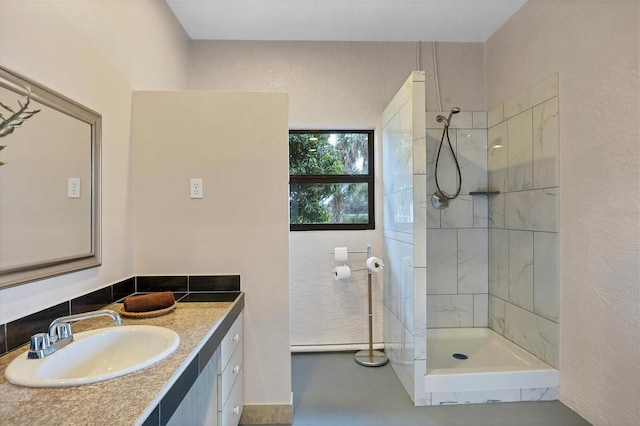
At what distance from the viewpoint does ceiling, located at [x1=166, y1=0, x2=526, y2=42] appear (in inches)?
96.1

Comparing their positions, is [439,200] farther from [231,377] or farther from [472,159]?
[231,377]

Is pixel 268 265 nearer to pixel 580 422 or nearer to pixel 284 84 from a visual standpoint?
pixel 284 84

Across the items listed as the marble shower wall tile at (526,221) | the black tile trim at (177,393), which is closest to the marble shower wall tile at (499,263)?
the marble shower wall tile at (526,221)

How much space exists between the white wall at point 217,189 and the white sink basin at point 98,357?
687mm

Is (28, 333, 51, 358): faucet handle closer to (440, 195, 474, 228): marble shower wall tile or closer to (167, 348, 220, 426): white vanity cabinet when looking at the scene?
(167, 348, 220, 426): white vanity cabinet

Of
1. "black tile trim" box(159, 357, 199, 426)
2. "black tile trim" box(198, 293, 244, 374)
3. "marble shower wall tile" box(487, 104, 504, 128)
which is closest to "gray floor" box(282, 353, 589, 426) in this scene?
"black tile trim" box(198, 293, 244, 374)

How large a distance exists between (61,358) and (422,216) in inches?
73.5

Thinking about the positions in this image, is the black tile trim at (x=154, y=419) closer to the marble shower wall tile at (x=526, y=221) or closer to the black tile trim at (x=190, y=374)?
the black tile trim at (x=190, y=374)

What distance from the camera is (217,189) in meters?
1.93

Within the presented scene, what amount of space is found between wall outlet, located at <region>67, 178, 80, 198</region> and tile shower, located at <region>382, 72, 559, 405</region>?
5.82 feet

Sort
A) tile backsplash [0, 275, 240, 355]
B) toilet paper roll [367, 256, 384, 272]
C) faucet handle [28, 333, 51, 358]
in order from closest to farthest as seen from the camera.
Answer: faucet handle [28, 333, 51, 358] → tile backsplash [0, 275, 240, 355] → toilet paper roll [367, 256, 384, 272]

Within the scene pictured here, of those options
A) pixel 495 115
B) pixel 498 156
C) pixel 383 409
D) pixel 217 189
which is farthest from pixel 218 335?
pixel 495 115

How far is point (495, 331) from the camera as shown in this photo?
283 cm

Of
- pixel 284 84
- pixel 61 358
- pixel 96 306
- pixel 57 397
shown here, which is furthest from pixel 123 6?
pixel 57 397
